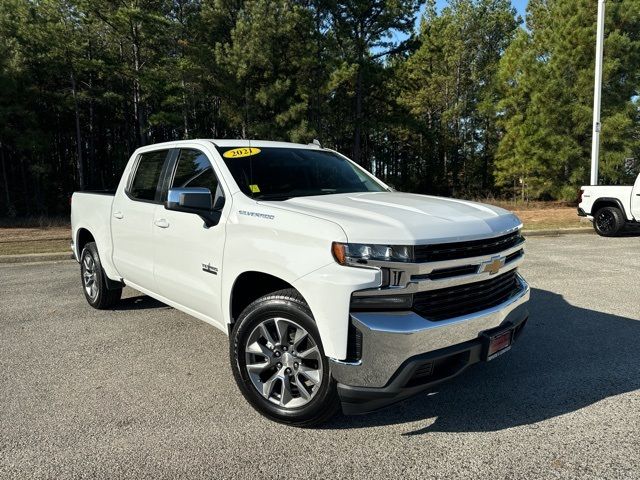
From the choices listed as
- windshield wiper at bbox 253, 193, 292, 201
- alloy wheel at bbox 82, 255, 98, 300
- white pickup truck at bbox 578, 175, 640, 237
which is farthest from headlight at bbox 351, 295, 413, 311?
white pickup truck at bbox 578, 175, 640, 237

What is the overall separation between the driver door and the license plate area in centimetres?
184

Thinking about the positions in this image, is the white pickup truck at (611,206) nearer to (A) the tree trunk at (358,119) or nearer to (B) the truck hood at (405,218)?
(B) the truck hood at (405,218)

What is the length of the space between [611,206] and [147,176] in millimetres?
11566

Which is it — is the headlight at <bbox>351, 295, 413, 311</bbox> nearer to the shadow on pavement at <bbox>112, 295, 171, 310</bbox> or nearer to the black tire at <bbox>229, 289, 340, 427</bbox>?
the black tire at <bbox>229, 289, 340, 427</bbox>

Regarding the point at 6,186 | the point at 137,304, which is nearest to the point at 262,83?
the point at 6,186

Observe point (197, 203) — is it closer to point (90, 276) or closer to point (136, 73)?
point (90, 276)

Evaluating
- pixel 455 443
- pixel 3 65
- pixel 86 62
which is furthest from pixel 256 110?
pixel 455 443

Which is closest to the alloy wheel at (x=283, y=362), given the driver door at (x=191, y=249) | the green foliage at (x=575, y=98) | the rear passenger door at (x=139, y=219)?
the driver door at (x=191, y=249)

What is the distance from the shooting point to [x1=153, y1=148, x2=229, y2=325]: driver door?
11.7ft

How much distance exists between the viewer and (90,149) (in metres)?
30.1

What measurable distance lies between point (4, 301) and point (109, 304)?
5.76ft

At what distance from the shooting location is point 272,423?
314 cm

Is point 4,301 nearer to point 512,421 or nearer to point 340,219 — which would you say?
point 340,219

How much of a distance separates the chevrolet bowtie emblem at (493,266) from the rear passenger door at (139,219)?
278 cm
